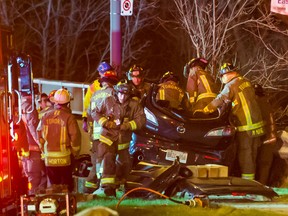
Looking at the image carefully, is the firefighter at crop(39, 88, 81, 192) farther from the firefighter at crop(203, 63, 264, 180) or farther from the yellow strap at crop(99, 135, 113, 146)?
the firefighter at crop(203, 63, 264, 180)

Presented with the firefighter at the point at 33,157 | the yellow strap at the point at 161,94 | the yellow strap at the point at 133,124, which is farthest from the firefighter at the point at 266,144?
the firefighter at the point at 33,157

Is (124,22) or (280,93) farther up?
(124,22)

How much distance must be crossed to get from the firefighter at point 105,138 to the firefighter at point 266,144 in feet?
7.74

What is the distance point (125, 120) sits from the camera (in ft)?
27.1

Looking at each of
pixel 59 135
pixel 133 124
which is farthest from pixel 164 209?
pixel 59 135

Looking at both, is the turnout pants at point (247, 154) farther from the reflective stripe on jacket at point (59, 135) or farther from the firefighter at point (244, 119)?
the reflective stripe on jacket at point (59, 135)

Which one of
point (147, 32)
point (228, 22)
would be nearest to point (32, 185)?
point (228, 22)

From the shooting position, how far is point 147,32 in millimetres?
20438

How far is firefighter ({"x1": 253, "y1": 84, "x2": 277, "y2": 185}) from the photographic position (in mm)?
8977

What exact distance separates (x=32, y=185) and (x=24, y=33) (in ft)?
35.3

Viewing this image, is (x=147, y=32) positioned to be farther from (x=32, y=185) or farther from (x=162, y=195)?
(x=162, y=195)

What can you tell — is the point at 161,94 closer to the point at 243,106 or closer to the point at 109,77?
the point at 109,77

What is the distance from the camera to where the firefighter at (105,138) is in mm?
8062

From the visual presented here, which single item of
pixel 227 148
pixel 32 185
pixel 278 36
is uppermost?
pixel 278 36
